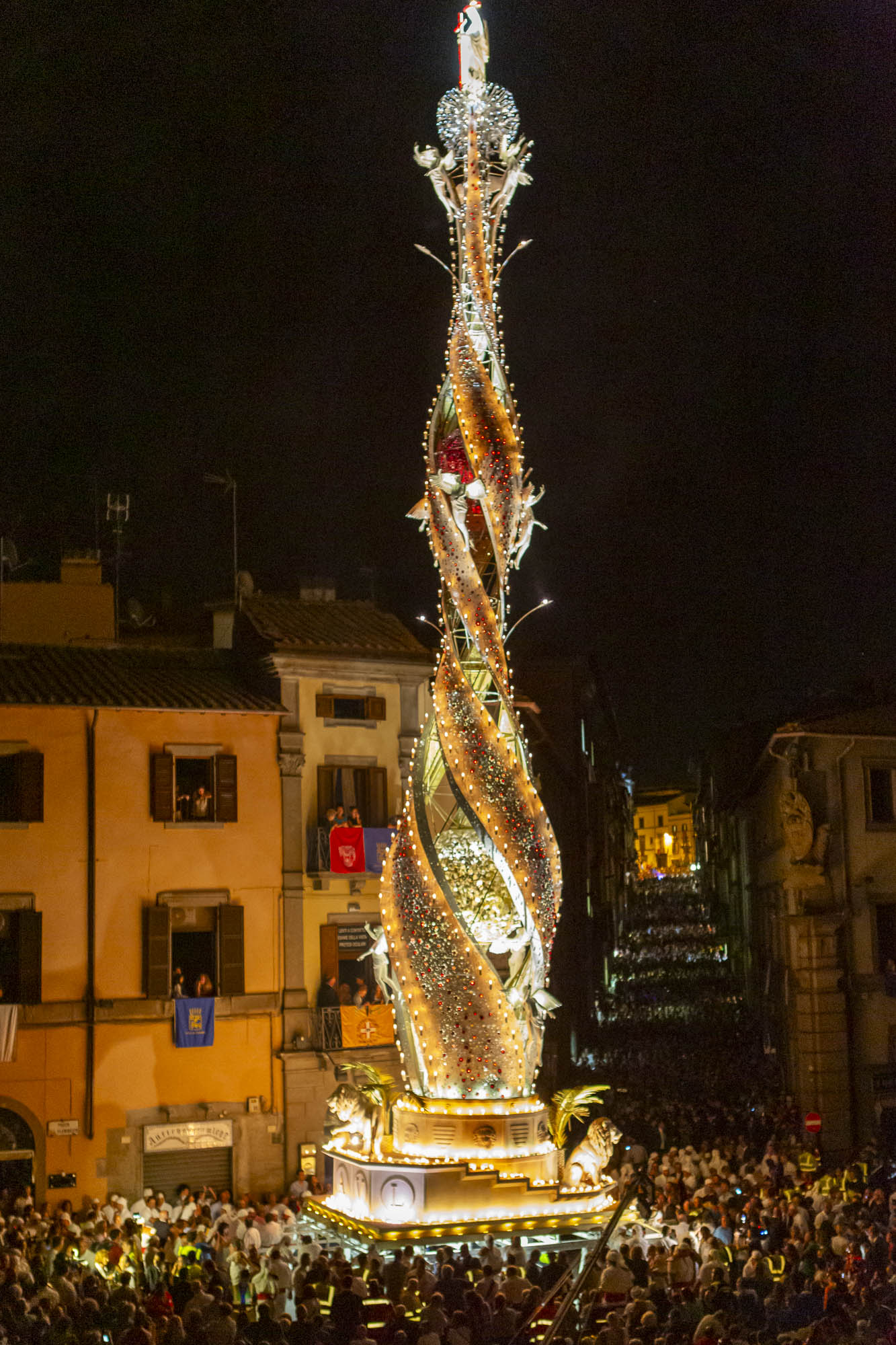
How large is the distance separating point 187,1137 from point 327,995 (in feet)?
12.2

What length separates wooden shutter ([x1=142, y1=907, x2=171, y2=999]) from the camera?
90.9 ft

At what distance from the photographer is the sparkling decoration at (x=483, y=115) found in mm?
23312

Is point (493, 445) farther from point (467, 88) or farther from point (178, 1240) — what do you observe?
point (178, 1240)

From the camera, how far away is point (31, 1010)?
2688 centimetres

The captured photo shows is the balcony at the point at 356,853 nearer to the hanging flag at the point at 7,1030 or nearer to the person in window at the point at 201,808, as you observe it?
the person in window at the point at 201,808

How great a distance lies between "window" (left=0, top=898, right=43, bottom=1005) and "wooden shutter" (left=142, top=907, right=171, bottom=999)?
1871 mm

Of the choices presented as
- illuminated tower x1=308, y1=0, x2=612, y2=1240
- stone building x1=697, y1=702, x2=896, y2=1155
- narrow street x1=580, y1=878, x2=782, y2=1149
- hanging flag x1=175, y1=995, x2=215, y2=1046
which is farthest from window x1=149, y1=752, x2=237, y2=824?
stone building x1=697, y1=702, x2=896, y2=1155

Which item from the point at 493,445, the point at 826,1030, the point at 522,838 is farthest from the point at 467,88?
the point at 826,1030

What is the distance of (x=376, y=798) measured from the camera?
3066 centimetres

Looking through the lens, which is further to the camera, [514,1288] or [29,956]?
[29,956]

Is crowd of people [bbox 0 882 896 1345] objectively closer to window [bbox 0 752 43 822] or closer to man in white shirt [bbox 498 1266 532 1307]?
man in white shirt [bbox 498 1266 532 1307]

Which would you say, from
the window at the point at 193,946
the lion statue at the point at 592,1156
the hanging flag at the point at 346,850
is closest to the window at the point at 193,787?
the window at the point at 193,946

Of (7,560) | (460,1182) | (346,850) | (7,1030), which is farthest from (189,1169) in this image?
(7,560)

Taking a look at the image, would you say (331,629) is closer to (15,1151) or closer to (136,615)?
(136,615)
